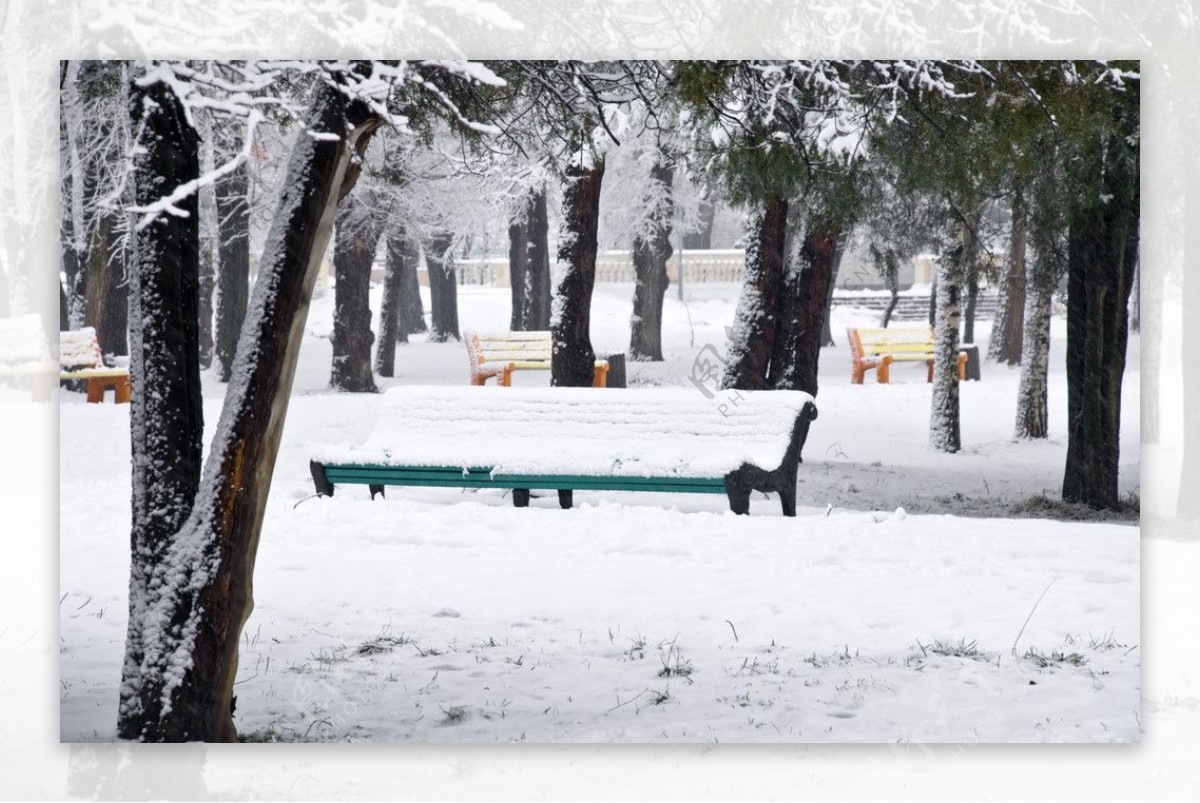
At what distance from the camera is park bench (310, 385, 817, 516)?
439 cm

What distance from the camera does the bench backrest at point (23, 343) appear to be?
14.5ft

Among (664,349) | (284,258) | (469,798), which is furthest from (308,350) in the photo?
(469,798)

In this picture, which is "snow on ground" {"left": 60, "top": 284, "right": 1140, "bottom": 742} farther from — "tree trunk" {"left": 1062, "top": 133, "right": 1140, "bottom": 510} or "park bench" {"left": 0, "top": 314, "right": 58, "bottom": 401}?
"park bench" {"left": 0, "top": 314, "right": 58, "bottom": 401}

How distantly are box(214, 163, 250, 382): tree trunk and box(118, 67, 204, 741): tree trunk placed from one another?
1.27ft

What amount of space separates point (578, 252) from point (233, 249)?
1176 millimetres

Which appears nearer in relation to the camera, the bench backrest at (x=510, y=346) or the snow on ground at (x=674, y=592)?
the snow on ground at (x=674, y=592)

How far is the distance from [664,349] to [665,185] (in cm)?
58

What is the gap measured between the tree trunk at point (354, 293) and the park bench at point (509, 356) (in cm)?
37

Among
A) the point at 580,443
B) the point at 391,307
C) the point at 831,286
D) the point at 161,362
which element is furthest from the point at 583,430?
the point at 161,362

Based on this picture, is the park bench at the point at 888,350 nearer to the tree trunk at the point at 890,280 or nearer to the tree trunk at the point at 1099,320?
the tree trunk at the point at 890,280

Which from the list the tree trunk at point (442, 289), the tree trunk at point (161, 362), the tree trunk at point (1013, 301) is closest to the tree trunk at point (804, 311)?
the tree trunk at point (1013, 301)

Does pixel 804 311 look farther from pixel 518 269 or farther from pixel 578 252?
pixel 518 269

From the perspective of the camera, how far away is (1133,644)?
424 centimetres

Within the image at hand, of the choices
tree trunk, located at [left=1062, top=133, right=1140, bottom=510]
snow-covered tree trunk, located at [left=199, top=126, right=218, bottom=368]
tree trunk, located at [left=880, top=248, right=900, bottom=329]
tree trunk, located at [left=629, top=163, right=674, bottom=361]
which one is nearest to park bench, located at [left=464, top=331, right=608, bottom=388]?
tree trunk, located at [left=629, top=163, right=674, bottom=361]
